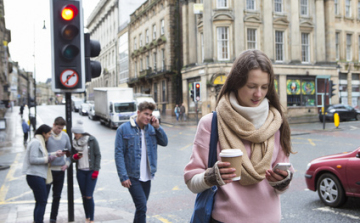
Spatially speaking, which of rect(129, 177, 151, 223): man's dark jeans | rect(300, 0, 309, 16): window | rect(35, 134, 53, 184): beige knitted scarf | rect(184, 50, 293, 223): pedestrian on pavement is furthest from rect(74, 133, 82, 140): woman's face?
rect(300, 0, 309, 16): window

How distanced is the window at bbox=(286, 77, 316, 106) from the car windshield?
1575 cm

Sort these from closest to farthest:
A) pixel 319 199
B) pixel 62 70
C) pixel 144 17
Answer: pixel 62 70
pixel 319 199
pixel 144 17

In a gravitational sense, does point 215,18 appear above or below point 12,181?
above

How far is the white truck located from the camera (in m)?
29.6

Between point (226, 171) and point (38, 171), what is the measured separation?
4.63 metres

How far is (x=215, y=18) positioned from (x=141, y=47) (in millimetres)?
21488

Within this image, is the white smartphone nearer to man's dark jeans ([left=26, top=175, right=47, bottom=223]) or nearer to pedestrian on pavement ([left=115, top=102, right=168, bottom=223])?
pedestrian on pavement ([left=115, top=102, right=168, bottom=223])

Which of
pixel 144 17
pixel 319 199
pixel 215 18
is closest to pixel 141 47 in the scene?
pixel 144 17

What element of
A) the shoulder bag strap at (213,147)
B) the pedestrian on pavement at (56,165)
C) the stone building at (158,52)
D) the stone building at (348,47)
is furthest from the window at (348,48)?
the shoulder bag strap at (213,147)

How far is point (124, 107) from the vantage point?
3042 cm

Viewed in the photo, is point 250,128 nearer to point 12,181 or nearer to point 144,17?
point 12,181

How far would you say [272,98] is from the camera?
2508mm

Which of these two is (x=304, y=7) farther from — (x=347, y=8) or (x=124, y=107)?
(x=124, y=107)

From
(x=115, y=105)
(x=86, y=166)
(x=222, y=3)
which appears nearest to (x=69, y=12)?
(x=86, y=166)
